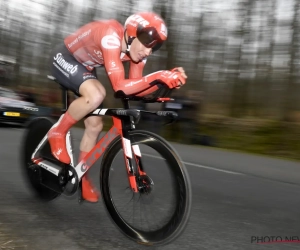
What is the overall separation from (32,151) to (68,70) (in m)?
1.09

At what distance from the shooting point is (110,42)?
137 inches

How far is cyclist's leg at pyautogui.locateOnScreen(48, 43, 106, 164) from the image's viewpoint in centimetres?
377

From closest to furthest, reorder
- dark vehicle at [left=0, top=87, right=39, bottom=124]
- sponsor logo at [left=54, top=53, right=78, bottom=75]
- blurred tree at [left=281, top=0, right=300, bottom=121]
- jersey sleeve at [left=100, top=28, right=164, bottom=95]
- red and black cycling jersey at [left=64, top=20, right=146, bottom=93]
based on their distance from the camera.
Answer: jersey sleeve at [left=100, top=28, right=164, bottom=95], red and black cycling jersey at [left=64, top=20, right=146, bottom=93], sponsor logo at [left=54, top=53, right=78, bottom=75], dark vehicle at [left=0, top=87, right=39, bottom=124], blurred tree at [left=281, top=0, right=300, bottom=121]

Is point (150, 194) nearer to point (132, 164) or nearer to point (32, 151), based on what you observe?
point (132, 164)

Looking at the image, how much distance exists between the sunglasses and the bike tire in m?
1.44

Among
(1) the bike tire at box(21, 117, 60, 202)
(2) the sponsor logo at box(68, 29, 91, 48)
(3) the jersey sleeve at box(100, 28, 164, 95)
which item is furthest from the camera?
(1) the bike tire at box(21, 117, 60, 202)

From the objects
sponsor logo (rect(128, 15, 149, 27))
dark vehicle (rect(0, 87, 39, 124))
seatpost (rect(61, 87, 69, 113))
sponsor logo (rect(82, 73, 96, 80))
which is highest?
sponsor logo (rect(128, 15, 149, 27))

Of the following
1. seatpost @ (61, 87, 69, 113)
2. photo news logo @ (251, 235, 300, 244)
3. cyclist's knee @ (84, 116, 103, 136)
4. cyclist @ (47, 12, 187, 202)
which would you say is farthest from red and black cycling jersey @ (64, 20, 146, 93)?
photo news logo @ (251, 235, 300, 244)

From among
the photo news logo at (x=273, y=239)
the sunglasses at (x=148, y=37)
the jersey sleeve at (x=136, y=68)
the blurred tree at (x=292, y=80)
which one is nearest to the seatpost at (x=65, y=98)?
the jersey sleeve at (x=136, y=68)

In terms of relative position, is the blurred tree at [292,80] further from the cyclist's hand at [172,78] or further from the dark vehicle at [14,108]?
the cyclist's hand at [172,78]

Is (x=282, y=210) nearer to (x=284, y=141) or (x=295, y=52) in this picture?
(x=284, y=141)

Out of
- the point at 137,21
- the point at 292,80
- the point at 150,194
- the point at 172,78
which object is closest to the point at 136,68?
the point at 137,21

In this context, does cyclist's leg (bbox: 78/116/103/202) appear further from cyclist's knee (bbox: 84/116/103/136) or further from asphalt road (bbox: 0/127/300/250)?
asphalt road (bbox: 0/127/300/250)

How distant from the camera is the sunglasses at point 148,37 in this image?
335 cm
